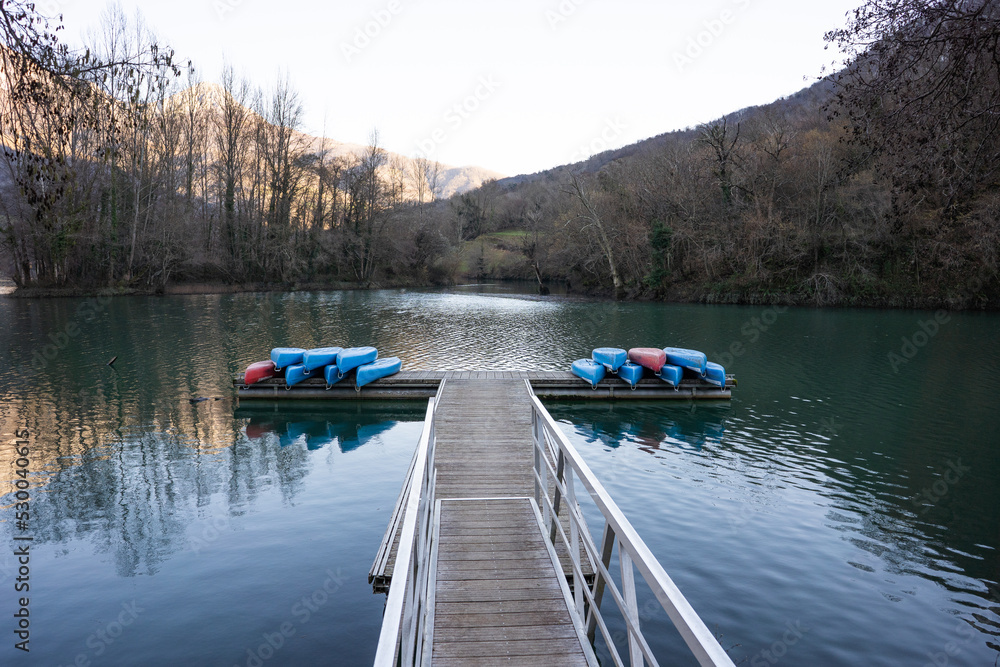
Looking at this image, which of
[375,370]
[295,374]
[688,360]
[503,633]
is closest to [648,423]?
[688,360]

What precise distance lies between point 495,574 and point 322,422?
9.56 meters

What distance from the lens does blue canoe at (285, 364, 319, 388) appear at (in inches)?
557

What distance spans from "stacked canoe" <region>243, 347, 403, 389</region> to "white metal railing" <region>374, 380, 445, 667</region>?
9.96 metres

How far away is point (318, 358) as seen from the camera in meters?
14.5

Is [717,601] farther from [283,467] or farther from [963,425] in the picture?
[963,425]

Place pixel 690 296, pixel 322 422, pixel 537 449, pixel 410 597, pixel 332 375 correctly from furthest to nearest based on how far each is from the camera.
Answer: pixel 690 296, pixel 332 375, pixel 322 422, pixel 537 449, pixel 410 597

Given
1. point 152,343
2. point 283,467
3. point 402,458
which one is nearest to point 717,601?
point 402,458

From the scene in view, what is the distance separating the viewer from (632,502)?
827cm

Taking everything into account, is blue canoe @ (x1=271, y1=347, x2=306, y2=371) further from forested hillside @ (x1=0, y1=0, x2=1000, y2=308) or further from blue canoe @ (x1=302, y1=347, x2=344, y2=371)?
forested hillside @ (x1=0, y1=0, x2=1000, y2=308)

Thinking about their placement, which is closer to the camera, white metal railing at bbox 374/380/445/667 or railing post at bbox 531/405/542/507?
white metal railing at bbox 374/380/445/667

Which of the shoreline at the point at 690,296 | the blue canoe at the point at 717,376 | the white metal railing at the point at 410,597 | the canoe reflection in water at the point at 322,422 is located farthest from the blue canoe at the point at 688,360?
the shoreline at the point at 690,296

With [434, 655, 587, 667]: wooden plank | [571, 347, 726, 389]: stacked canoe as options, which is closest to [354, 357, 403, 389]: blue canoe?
[571, 347, 726, 389]: stacked canoe

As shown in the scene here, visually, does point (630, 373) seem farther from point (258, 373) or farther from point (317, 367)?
point (258, 373)

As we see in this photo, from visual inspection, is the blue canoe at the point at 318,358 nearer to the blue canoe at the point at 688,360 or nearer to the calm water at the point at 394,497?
the calm water at the point at 394,497
